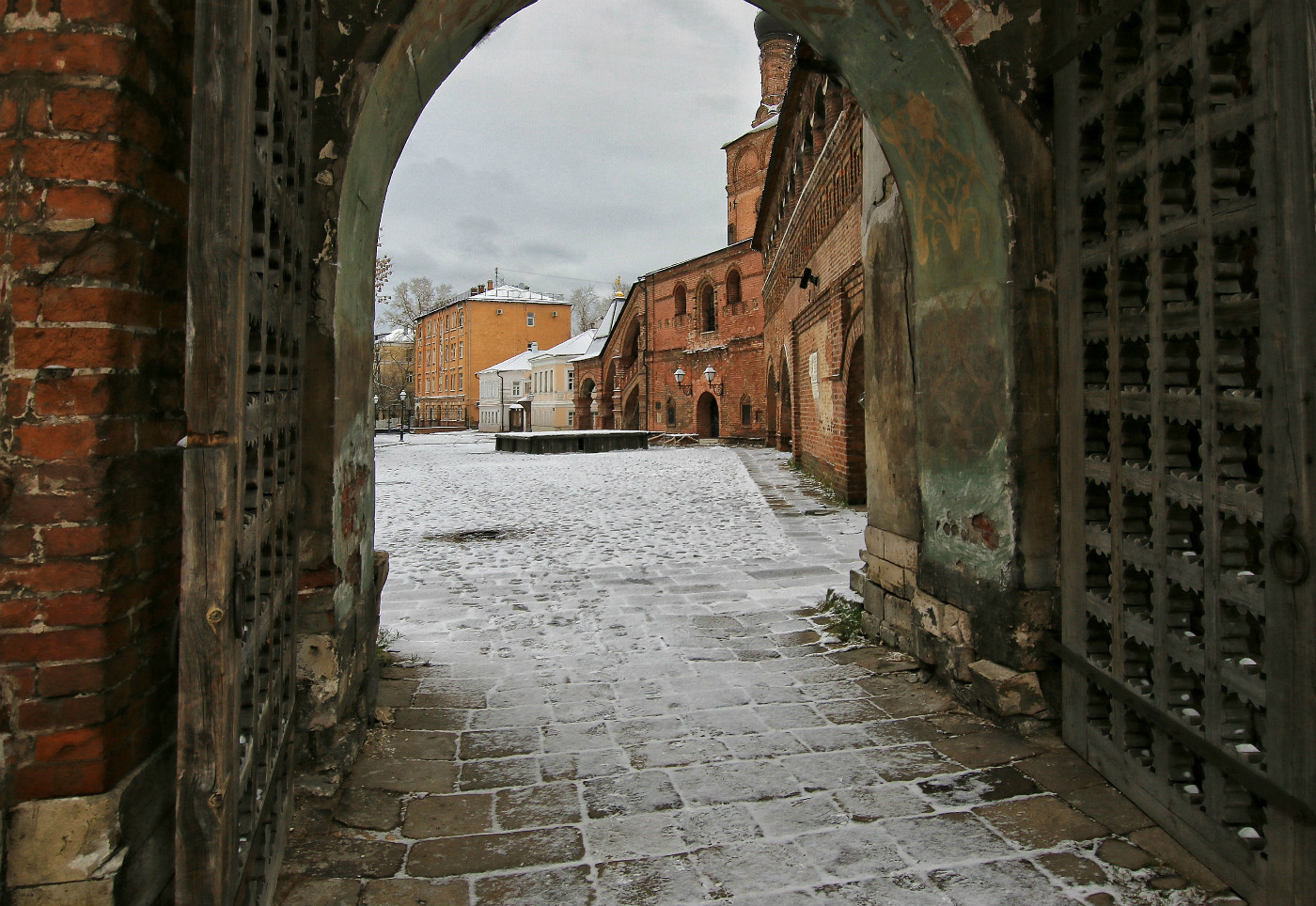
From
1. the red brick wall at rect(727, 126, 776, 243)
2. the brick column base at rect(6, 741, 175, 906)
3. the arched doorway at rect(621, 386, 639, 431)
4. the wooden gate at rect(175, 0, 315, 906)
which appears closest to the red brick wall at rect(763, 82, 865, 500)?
the wooden gate at rect(175, 0, 315, 906)

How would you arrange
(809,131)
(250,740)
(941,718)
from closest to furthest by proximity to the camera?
1. (250,740)
2. (941,718)
3. (809,131)

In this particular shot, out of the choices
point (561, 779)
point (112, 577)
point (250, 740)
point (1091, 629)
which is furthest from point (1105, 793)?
point (112, 577)

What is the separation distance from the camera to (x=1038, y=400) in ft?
10.8

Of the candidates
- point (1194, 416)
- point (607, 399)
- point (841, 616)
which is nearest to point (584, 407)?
point (607, 399)

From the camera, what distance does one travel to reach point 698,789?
113 inches

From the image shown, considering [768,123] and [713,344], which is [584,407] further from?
[768,123]

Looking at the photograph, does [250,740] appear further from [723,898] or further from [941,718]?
[941,718]

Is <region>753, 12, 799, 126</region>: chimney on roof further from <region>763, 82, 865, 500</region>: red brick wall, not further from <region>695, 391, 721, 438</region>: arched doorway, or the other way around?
<region>763, 82, 865, 500</region>: red brick wall

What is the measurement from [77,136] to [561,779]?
2509mm

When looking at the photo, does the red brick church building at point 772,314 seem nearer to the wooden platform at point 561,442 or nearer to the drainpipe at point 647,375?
the drainpipe at point 647,375

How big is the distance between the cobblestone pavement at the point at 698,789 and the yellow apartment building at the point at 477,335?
2451 inches

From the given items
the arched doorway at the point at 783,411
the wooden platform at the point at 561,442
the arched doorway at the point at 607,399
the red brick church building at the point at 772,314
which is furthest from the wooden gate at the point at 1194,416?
the arched doorway at the point at 607,399

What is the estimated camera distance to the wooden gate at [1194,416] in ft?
6.59

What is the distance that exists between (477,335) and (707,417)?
39327 mm
